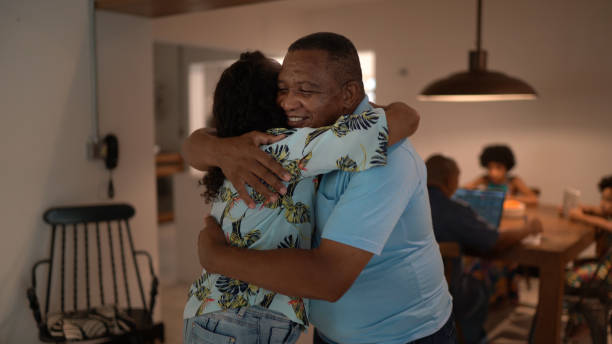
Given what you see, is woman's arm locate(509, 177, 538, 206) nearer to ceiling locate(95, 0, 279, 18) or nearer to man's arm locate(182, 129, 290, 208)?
ceiling locate(95, 0, 279, 18)

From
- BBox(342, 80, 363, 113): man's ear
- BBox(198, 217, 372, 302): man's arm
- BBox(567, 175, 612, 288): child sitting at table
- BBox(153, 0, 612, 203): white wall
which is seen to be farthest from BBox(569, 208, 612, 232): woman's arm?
BBox(198, 217, 372, 302): man's arm

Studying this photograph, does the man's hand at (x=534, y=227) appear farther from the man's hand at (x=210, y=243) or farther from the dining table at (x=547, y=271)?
the man's hand at (x=210, y=243)

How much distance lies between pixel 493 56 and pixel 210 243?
4.52 meters

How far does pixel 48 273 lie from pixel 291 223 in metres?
2.03

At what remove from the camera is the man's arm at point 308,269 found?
92 centimetres

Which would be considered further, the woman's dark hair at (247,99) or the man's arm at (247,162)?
the woman's dark hair at (247,99)

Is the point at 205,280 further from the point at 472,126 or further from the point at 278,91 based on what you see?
the point at 472,126

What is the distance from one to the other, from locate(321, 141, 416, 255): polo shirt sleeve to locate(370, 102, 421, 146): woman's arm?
0.21 ft

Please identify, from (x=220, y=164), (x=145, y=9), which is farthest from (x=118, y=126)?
(x=220, y=164)

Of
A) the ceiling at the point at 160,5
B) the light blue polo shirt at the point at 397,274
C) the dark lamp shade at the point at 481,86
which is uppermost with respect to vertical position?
the ceiling at the point at 160,5

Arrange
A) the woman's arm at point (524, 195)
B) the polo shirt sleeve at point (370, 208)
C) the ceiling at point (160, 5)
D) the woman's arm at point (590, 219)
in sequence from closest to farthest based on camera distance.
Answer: the polo shirt sleeve at point (370, 208)
the ceiling at point (160, 5)
the woman's arm at point (590, 219)
the woman's arm at point (524, 195)

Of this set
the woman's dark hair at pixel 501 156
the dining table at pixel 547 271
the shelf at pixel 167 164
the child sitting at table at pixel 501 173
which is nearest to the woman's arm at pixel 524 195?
the child sitting at table at pixel 501 173

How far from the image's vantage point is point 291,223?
1.05m

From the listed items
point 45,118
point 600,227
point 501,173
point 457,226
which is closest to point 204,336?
point 457,226
